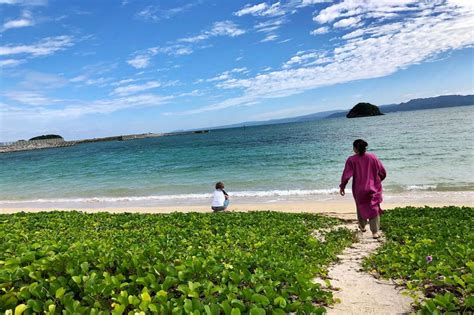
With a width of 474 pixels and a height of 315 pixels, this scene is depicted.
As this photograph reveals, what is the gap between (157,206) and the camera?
20234 mm

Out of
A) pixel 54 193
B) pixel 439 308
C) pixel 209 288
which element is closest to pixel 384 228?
pixel 439 308

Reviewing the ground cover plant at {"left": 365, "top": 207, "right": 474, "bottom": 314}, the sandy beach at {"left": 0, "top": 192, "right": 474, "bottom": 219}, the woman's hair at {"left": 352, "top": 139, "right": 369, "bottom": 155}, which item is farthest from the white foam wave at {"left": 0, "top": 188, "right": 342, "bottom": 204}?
the woman's hair at {"left": 352, "top": 139, "right": 369, "bottom": 155}

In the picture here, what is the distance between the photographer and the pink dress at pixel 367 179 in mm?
8953

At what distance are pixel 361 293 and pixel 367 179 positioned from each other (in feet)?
15.2

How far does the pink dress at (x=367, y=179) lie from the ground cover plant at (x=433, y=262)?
736 mm

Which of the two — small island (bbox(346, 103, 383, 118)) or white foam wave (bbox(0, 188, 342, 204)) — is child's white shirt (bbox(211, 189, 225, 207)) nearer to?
white foam wave (bbox(0, 188, 342, 204))

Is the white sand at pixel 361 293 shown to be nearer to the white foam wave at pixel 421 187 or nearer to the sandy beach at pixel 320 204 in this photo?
the sandy beach at pixel 320 204

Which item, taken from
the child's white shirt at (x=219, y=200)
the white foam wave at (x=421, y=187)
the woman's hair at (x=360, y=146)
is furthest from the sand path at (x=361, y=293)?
the white foam wave at (x=421, y=187)

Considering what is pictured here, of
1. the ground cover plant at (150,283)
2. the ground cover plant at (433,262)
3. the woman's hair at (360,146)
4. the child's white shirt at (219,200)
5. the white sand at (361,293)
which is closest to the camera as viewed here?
the ground cover plant at (150,283)

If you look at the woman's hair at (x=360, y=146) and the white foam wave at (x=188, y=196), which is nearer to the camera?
the woman's hair at (x=360, y=146)

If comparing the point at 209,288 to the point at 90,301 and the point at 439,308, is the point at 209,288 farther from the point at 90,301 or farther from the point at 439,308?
the point at 439,308

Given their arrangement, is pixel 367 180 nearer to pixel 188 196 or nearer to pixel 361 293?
pixel 361 293

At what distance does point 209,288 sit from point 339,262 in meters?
3.75

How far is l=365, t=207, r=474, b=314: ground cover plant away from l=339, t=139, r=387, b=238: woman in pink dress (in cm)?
61
